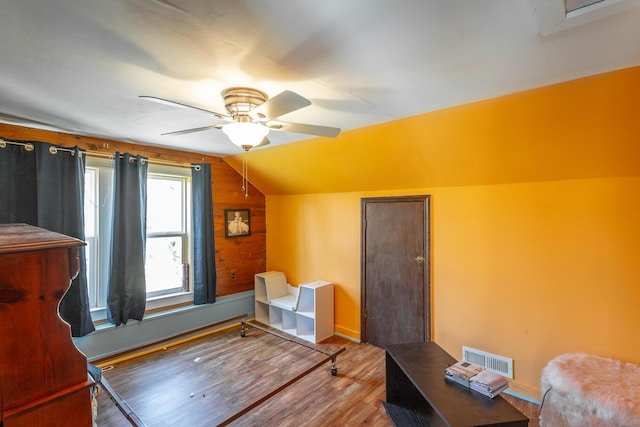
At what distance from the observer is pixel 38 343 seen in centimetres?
78

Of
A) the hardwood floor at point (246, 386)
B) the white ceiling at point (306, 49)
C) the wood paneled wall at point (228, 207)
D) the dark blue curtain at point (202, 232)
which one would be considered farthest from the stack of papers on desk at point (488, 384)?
the wood paneled wall at point (228, 207)

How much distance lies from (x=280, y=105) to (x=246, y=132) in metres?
0.33

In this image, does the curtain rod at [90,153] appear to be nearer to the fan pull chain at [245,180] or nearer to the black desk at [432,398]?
the fan pull chain at [245,180]

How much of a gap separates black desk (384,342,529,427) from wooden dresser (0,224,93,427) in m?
1.59

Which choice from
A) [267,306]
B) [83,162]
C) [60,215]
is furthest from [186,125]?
[267,306]

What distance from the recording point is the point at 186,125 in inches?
103

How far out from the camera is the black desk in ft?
5.12

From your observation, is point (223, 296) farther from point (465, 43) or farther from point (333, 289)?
point (465, 43)

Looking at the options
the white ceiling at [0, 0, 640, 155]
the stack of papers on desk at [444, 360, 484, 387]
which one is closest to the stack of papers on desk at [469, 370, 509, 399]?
the stack of papers on desk at [444, 360, 484, 387]

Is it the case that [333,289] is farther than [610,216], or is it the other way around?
[333,289]

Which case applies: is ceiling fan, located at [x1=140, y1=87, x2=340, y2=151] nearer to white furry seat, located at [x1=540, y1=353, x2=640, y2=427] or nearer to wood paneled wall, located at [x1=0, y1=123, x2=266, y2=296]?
wood paneled wall, located at [x1=0, y1=123, x2=266, y2=296]

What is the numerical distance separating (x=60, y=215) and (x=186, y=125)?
4.77ft

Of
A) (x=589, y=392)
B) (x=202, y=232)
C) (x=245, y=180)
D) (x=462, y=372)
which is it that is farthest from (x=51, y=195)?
(x=589, y=392)

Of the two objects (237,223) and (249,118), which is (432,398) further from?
(237,223)
